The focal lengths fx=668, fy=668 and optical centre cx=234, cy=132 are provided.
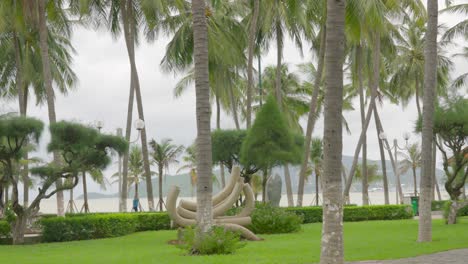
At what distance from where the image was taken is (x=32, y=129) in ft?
75.5

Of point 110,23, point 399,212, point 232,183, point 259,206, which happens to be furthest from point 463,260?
point 110,23

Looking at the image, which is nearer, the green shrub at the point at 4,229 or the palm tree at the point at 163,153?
the green shrub at the point at 4,229

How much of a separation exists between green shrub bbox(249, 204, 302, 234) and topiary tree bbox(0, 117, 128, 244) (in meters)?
5.67

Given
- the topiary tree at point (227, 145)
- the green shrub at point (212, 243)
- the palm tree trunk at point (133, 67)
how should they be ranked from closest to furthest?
the green shrub at point (212, 243)
the topiary tree at point (227, 145)
the palm tree trunk at point (133, 67)

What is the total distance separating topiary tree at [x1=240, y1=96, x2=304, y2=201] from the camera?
1104 inches

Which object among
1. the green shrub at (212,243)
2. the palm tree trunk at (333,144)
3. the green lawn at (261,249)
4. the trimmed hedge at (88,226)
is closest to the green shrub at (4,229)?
the trimmed hedge at (88,226)

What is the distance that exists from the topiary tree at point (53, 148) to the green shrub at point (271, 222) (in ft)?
18.6

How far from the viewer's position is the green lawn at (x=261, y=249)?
15.3 meters

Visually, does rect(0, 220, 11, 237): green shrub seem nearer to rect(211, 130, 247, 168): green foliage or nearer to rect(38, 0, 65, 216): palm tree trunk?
rect(38, 0, 65, 216): palm tree trunk

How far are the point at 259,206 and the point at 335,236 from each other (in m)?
15.4

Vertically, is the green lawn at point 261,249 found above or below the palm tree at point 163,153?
below

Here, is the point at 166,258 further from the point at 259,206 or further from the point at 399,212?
the point at 399,212

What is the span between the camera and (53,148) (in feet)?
77.2

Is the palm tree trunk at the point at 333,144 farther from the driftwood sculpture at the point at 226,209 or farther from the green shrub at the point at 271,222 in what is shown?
the green shrub at the point at 271,222
